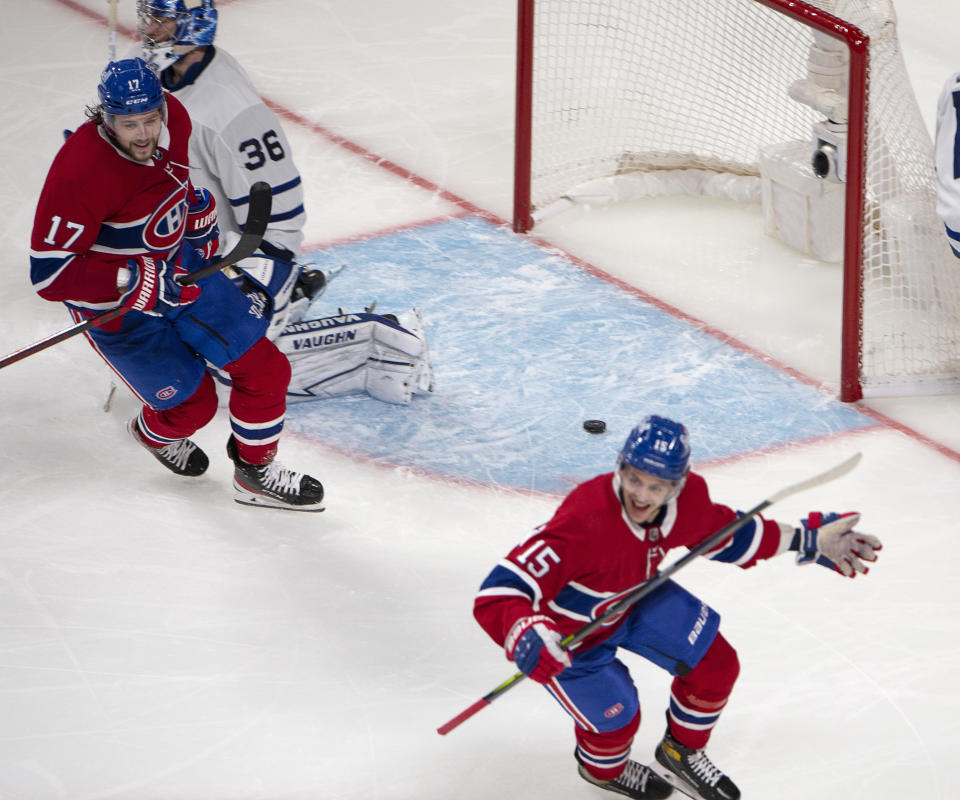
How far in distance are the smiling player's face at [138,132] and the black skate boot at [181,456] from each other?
79 cm

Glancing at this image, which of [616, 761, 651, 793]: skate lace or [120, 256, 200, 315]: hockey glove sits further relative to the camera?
[120, 256, 200, 315]: hockey glove

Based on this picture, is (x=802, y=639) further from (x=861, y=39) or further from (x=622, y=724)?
(x=861, y=39)

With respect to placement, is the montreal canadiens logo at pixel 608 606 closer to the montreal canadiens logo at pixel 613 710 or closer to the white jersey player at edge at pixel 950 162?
the montreal canadiens logo at pixel 613 710

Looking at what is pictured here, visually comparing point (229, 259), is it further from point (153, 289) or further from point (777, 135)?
point (777, 135)

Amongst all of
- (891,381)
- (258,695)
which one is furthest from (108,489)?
(891,381)

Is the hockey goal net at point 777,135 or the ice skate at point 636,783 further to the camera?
the hockey goal net at point 777,135

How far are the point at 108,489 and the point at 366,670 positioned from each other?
94 cm

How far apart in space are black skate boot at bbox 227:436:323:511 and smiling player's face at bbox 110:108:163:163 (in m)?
0.75

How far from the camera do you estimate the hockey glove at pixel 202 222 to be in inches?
135

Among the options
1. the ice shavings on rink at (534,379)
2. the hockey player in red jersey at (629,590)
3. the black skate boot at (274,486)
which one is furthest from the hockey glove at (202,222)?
the hockey player in red jersey at (629,590)

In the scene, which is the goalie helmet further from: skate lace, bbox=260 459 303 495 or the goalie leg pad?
skate lace, bbox=260 459 303 495

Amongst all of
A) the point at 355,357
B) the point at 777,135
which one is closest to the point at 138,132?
the point at 355,357

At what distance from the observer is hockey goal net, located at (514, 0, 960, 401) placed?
4062 mm

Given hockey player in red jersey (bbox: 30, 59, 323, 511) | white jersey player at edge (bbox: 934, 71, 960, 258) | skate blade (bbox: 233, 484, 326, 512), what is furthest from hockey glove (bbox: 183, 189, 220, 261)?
white jersey player at edge (bbox: 934, 71, 960, 258)
